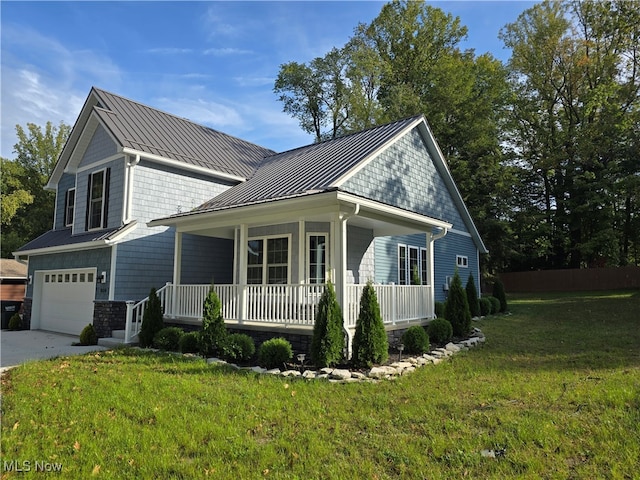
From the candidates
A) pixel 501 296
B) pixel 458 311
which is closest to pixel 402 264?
pixel 458 311

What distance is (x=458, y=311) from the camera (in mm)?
10492

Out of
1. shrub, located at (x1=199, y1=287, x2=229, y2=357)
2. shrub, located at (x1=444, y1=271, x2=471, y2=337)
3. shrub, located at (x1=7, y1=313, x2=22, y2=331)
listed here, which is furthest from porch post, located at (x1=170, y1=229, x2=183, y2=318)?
shrub, located at (x1=7, y1=313, x2=22, y2=331)

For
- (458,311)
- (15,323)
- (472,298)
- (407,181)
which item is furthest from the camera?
(15,323)

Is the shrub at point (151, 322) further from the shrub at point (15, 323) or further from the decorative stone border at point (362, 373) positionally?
the shrub at point (15, 323)

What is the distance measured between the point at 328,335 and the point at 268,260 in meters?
4.76

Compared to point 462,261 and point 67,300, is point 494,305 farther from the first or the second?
point 67,300

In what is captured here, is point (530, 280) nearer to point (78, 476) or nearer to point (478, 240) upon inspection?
point (478, 240)

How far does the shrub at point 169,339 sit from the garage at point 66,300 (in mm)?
4144

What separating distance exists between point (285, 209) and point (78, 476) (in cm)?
579

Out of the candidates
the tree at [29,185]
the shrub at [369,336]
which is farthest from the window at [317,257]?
the tree at [29,185]

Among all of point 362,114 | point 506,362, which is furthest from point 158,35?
point 362,114

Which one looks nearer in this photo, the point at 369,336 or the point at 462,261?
the point at 369,336

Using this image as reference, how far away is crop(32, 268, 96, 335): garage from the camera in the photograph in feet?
41.3

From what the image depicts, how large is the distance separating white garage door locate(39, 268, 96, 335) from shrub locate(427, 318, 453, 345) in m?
9.39
